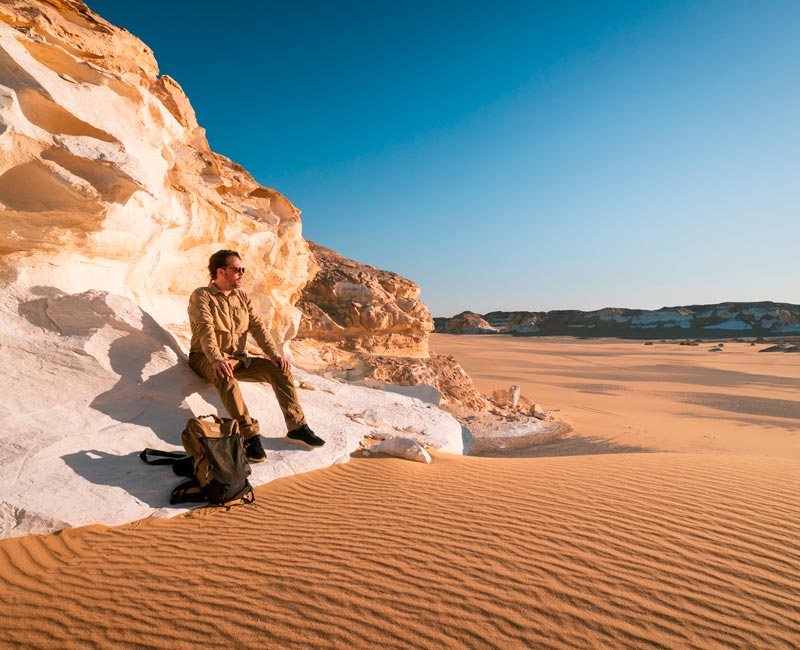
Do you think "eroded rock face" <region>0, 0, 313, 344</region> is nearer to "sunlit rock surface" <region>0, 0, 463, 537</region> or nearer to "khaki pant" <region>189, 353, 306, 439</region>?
"sunlit rock surface" <region>0, 0, 463, 537</region>

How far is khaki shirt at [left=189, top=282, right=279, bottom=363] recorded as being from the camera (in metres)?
4.50

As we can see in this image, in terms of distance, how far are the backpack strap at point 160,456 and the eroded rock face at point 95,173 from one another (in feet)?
6.72

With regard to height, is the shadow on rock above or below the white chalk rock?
above

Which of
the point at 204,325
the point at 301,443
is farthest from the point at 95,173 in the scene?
the point at 301,443

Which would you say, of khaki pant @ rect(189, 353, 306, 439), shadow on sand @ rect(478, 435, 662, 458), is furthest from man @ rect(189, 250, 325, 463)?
shadow on sand @ rect(478, 435, 662, 458)

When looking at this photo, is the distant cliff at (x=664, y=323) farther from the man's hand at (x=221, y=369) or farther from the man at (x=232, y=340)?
the man's hand at (x=221, y=369)

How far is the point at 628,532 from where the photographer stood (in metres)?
3.22

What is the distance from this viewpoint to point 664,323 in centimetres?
6744

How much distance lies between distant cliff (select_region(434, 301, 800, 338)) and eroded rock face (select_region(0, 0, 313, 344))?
2237 inches

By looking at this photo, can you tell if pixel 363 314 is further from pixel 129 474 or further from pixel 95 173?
pixel 129 474

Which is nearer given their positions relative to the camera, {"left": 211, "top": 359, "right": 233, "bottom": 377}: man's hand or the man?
{"left": 211, "top": 359, "right": 233, "bottom": 377}: man's hand

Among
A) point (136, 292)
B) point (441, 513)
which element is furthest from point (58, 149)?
point (441, 513)

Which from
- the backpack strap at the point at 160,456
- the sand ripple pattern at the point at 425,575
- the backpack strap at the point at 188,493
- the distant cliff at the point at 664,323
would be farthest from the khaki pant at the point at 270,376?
the distant cliff at the point at 664,323

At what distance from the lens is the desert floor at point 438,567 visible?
2.24 metres
